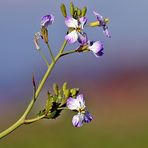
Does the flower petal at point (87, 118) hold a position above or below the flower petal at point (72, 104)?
below

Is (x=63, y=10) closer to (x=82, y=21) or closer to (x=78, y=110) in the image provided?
(x=82, y=21)

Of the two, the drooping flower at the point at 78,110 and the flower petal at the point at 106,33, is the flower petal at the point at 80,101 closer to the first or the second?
the drooping flower at the point at 78,110

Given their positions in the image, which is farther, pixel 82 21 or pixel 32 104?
pixel 82 21

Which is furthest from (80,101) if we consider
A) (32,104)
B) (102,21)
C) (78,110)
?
(102,21)

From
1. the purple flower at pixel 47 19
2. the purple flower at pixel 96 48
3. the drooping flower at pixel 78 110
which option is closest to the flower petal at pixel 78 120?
the drooping flower at pixel 78 110

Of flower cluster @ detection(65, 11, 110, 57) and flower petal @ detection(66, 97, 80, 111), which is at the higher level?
flower cluster @ detection(65, 11, 110, 57)

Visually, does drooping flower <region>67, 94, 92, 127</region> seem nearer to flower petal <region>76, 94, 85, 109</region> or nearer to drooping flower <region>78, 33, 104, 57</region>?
flower petal <region>76, 94, 85, 109</region>

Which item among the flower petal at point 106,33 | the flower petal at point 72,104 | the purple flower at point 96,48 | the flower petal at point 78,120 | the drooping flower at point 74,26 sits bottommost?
the flower petal at point 78,120

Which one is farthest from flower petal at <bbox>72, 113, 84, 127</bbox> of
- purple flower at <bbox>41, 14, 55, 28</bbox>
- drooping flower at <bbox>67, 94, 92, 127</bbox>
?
purple flower at <bbox>41, 14, 55, 28</bbox>
